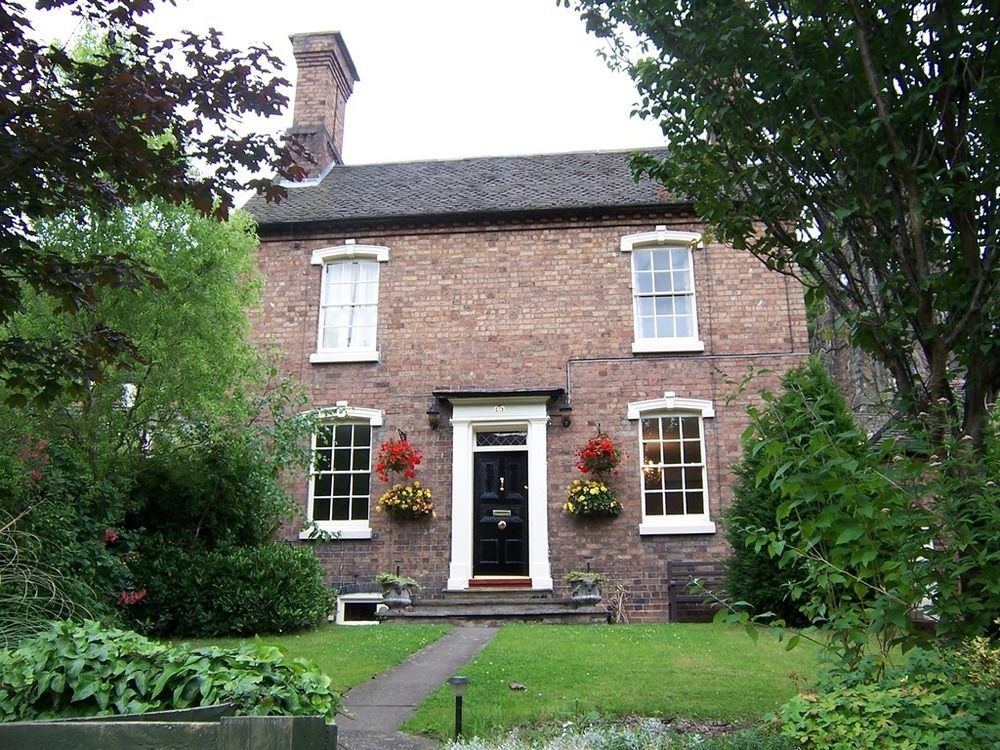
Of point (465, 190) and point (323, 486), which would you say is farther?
point (465, 190)

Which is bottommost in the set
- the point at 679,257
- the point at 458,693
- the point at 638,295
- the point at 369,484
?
the point at 458,693

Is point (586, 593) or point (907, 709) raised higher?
A: point (586, 593)

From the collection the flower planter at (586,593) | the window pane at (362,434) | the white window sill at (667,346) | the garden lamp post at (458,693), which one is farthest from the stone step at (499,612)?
the garden lamp post at (458,693)

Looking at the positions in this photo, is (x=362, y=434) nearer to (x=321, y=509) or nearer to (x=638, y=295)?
(x=321, y=509)

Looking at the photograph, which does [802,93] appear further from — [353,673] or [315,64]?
[315,64]

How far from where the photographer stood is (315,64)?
1823 cm

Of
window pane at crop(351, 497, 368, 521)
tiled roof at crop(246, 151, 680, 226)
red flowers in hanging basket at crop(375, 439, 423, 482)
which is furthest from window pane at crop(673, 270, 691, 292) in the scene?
window pane at crop(351, 497, 368, 521)

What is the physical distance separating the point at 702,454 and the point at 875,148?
9691 millimetres

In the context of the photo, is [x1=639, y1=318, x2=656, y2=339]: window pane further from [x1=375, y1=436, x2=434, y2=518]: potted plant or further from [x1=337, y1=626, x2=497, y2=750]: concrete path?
[x1=337, y1=626, x2=497, y2=750]: concrete path

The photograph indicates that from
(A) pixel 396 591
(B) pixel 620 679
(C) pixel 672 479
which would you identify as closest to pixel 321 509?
(A) pixel 396 591

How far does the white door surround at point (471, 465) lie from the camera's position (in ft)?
44.2

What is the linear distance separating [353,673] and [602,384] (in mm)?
7648

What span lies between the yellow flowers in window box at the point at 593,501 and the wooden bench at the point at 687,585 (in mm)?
1240

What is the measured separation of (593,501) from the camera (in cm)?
1329
